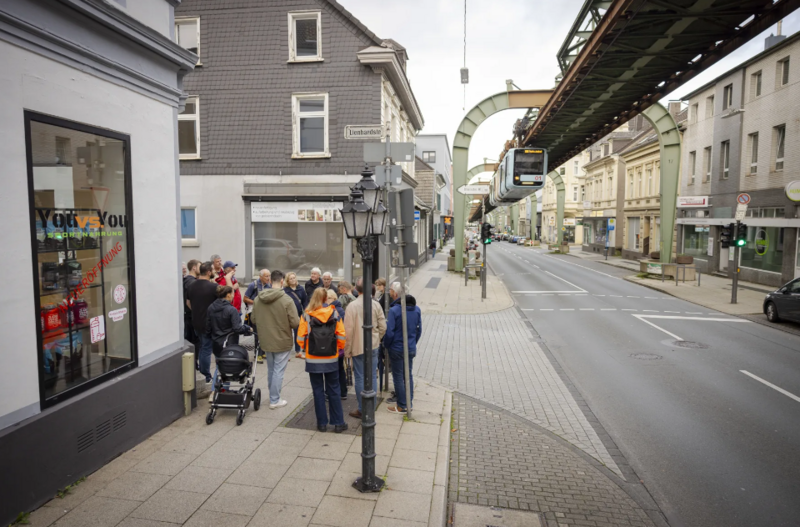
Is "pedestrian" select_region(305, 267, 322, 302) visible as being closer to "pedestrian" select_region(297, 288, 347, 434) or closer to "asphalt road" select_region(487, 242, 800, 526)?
"pedestrian" select_region(297, 288, 347, 434)

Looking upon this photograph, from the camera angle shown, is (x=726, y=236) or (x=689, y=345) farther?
(x=726, y=236)

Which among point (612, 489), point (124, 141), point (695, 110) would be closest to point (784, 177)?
point (695, 110)

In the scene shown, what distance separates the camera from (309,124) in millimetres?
18516

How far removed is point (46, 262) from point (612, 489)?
6221 millimetres

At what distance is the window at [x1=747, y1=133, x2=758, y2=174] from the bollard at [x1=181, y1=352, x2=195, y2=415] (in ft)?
91.1

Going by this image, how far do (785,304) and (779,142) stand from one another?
12.4 m

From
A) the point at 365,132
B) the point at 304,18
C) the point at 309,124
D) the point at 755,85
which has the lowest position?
the point at 365,132

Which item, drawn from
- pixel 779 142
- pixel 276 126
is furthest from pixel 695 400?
pixel 779 142

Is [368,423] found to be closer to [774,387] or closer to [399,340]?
[399,340]

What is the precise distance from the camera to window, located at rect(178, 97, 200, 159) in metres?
18.7

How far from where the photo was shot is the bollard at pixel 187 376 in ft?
22.6

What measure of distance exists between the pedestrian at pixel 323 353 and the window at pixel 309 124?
12700mm

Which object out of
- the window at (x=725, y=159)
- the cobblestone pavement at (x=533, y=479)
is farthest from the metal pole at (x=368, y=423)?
Result: the window at (x=725, y=159)

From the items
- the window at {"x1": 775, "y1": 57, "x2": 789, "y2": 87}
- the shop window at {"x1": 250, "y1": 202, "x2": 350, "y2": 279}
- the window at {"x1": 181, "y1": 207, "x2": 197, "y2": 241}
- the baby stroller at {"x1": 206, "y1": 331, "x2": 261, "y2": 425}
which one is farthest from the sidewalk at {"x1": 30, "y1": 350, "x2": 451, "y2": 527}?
the window at {"x1": 775, "y1": 57, "x2": 789, "y2": 87}
